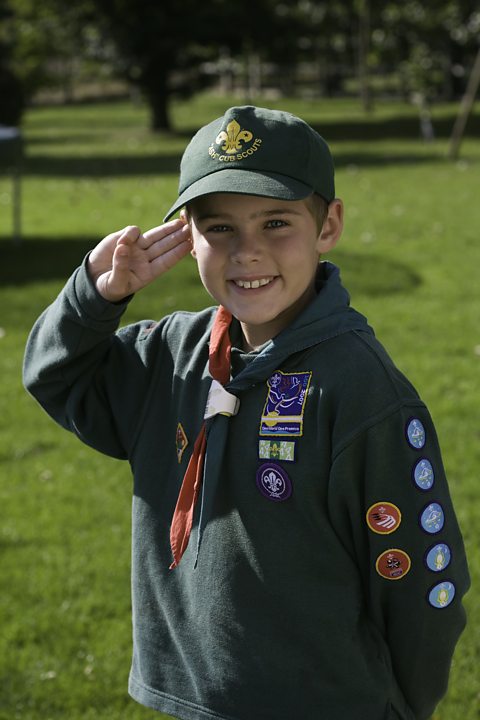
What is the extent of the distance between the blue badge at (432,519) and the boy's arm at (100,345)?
67 cm

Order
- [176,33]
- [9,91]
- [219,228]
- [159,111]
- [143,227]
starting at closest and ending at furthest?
[219,228]
[143,227]
[9,91]
[176,33]
[159,111]

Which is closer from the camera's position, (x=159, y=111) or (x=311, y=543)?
(x=311, y=543)

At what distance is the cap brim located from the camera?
1.98m

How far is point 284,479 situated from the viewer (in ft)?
6.54

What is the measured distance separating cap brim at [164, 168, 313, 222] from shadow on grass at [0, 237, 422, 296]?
22.0 ft

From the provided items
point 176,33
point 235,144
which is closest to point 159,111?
point 176,33

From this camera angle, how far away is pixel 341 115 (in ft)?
109

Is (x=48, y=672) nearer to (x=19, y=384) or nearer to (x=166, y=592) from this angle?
(x=166, y=592)

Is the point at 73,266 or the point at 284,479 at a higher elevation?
the point at 284,479

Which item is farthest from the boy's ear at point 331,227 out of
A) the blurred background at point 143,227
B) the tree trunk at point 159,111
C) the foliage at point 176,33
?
the tree trunk at point 159,111

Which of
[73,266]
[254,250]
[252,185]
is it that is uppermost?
[252,185]

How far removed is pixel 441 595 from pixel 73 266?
8.52 metres

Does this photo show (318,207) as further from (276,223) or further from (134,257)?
(134,257)

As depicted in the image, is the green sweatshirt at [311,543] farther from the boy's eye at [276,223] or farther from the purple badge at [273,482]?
the boy's eye at [276,223]
